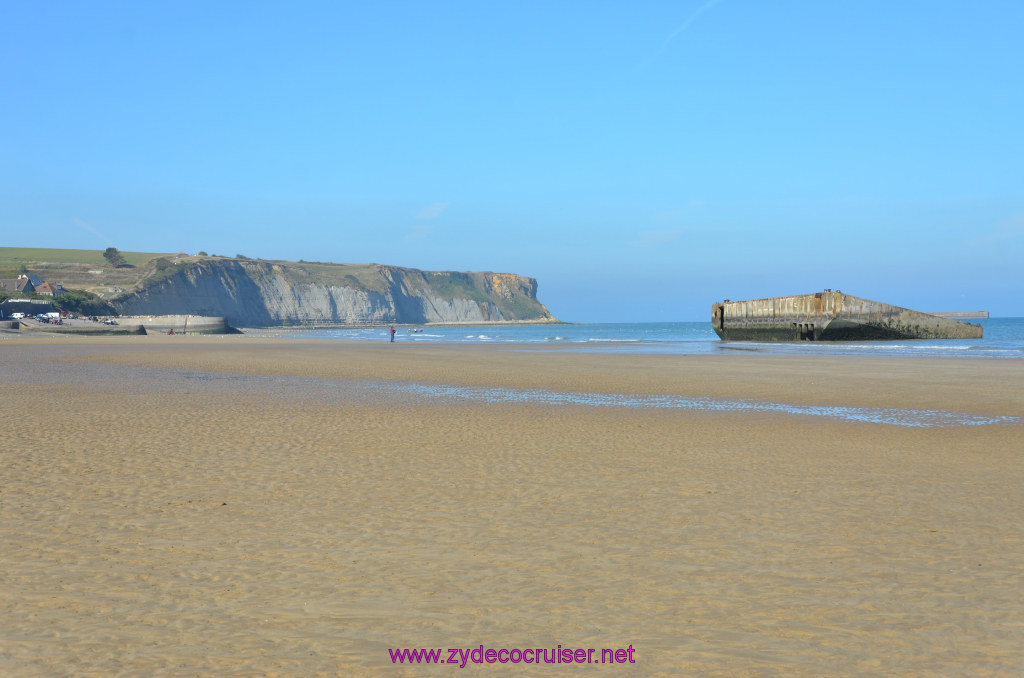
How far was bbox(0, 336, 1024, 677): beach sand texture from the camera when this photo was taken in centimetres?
373

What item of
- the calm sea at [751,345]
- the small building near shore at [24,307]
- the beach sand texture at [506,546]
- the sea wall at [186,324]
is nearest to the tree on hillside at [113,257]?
the small building near shore at [24,307]

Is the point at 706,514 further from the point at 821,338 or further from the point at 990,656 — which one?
the point at 821,338

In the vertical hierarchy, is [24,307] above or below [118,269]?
below

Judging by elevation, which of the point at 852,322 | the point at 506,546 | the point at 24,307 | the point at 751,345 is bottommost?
the point at 506,546

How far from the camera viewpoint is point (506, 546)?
5.46 meters

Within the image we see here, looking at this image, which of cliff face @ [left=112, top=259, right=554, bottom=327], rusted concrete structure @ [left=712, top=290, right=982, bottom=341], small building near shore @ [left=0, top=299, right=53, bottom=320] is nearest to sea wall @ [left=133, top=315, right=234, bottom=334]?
small building near shore @ [left=0, top=299, right=53, bottom=320]

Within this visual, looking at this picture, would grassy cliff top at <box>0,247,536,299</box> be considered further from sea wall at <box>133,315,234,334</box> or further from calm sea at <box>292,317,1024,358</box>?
calm sea at <box>292,317,1024,358</box>

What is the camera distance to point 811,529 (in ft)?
19.6

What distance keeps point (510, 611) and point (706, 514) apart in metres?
2.76

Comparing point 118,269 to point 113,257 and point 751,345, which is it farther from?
point 751,345

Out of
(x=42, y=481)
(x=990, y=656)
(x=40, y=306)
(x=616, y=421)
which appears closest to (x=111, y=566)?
(x=42, y=481)

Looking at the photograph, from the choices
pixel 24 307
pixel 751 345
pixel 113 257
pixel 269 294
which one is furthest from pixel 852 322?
pixel 113 257

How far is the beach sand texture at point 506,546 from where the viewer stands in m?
3.73

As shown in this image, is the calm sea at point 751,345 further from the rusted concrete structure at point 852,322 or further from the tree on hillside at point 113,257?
the tree on hillside at point 113,257
